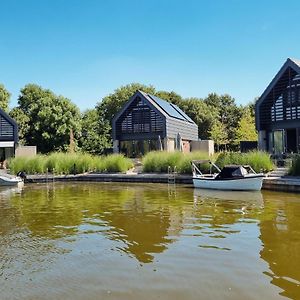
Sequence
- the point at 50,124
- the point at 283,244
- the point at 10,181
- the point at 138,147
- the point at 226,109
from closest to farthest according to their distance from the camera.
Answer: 1. the point at 283,244
2. the point at 10,181
3. the point at 138,147
4. the point at 50,124
5. the point at 226,109

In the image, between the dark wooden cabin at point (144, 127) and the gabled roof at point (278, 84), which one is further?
the dark wooden cabin at point (144, 127)

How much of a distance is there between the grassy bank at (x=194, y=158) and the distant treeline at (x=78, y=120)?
1537 cm

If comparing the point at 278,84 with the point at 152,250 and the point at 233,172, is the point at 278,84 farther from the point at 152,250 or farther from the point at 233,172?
the point at 152,250

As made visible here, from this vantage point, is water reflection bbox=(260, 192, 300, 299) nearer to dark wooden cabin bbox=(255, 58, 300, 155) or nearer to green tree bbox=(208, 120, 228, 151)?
dark wooden cabin bbox=(255, 58, 300, 155)

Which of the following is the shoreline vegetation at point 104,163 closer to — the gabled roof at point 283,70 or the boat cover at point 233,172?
the boat cover at point 233,172

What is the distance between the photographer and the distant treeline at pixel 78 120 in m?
44.0

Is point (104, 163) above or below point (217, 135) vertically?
below

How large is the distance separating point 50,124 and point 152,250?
3657 centimetres

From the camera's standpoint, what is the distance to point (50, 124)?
144ft

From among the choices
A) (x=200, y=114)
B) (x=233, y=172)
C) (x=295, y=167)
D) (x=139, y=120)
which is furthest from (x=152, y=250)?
(x=200, y=114)

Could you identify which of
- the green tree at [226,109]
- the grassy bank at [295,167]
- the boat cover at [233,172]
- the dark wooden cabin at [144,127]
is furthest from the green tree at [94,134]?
the grassy bank at [295,167]

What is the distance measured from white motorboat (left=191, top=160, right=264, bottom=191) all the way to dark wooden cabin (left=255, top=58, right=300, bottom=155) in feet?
34.6

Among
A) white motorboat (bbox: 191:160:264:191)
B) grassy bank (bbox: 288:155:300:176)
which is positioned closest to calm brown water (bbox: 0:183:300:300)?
white motorboat (bbox: 191:160:264:191)

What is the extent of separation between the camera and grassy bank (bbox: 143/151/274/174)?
77.6ft
